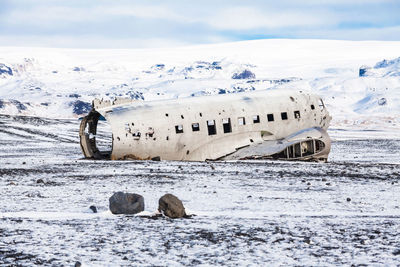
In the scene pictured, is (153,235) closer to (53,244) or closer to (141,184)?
(53,244)

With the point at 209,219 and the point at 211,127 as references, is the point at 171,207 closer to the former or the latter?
the point at 209,219

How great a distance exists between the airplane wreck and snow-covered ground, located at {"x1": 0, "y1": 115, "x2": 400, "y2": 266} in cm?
550

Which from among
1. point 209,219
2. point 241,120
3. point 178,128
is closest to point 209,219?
point 209,219

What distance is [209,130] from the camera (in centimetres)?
3300

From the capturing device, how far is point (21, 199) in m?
16.7

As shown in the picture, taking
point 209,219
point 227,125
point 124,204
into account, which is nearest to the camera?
point 209,219

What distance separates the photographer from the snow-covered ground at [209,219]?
10.2m

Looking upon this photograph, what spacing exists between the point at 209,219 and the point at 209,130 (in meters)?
19.3

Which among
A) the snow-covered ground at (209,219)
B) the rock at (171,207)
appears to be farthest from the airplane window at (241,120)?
the rock at (171,207)

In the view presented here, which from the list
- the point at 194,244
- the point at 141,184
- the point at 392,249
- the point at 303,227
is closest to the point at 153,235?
the point at 194,244

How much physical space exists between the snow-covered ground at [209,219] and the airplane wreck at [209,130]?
550cm

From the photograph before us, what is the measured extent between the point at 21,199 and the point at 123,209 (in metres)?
4.24

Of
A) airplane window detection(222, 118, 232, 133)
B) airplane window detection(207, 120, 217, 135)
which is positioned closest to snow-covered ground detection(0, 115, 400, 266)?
airplane window detection(207, 120, 217, 135)

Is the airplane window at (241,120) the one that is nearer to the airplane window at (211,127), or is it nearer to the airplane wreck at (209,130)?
the airplane wreck at (209,130)
